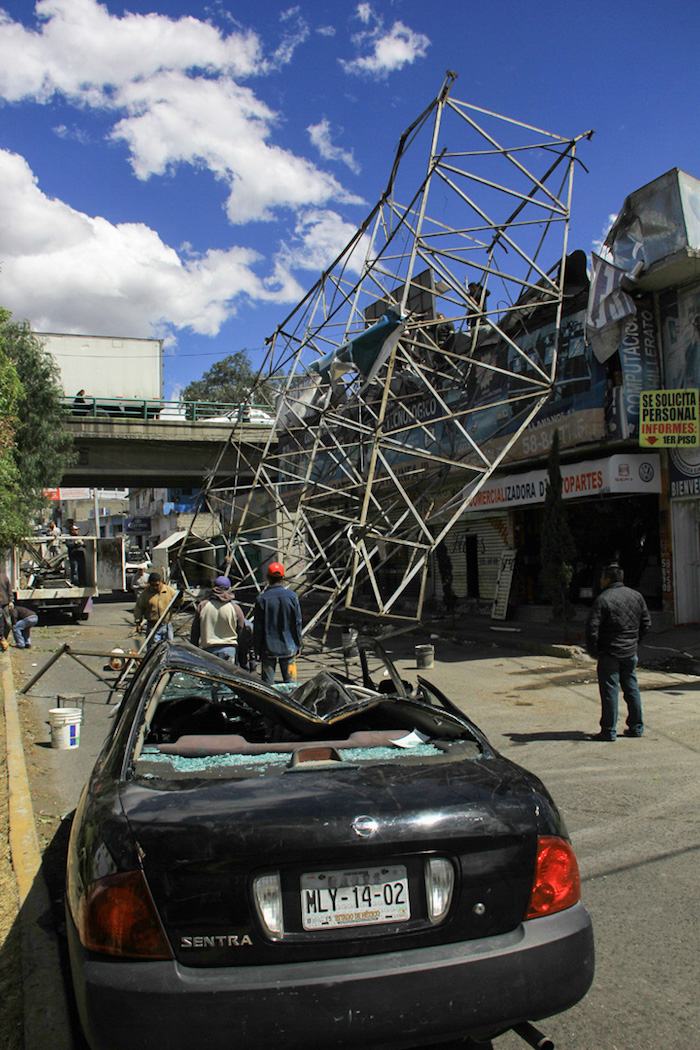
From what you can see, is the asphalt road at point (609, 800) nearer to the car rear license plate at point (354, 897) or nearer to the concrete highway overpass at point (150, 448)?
the car rear license plate at point (354, 897)

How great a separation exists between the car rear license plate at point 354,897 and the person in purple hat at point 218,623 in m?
6.27

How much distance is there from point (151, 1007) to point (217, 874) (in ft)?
1.13

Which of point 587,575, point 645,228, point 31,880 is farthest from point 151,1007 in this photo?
point 587,575

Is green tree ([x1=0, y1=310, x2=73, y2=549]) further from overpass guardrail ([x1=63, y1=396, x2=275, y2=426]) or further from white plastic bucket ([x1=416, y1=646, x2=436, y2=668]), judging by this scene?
white plastic bucket ([x1=416, y1=646, x2=436, y2=668])

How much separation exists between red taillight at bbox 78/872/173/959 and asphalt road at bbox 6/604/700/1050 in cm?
98

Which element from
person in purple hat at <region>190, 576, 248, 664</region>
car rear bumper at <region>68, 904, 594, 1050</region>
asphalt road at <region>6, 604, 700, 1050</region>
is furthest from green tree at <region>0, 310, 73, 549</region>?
car rear bumper at <region>68, 904, 594, 1050</region>

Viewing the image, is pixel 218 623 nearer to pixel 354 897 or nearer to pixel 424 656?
pixel 424 656

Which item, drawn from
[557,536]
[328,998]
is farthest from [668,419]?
[328,998]

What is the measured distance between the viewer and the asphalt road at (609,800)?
2.68 metres

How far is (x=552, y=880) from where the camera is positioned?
2.20 m

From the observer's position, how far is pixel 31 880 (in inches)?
145

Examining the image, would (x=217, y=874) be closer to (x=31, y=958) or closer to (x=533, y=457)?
(x=31, y=958)

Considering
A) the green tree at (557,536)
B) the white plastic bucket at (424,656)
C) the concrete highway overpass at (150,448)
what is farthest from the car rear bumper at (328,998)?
the concrete highway overpass at (150,448)

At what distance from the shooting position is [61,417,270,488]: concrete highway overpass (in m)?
25.6
